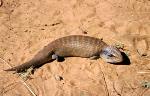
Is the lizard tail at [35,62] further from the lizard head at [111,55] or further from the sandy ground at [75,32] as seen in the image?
the lizard head at [111,55]

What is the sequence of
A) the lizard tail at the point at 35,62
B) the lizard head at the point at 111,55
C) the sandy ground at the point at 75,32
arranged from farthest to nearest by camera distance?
the lizard head at the point at 111,55 < the lizard tail at the point at 35,62 < the sandy ground at the point at 75,32

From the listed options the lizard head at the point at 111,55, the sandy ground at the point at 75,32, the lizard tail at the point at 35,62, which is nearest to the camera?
the sandy ground at the point at 75,32

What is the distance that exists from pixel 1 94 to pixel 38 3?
327 cm

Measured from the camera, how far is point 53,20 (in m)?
8.85

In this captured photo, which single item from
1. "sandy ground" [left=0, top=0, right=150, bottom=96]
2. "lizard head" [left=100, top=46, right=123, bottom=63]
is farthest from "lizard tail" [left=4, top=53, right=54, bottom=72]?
"lizard head" [left=100, top=46, right=123, bottom=63]

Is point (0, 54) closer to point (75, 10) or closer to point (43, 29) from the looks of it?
point (43, 29)

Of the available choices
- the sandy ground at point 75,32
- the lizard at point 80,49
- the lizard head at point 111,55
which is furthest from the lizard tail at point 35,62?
the lizard head at point 111,55

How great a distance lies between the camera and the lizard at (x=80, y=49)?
785 cm

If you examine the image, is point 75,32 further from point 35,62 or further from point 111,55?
point 35,62

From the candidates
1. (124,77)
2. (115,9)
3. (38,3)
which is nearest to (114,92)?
(124,77)

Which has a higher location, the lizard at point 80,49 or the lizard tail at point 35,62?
the lizard at point 80,49

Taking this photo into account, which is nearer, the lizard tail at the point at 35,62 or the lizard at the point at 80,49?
the lizard tail at the point at 35,62


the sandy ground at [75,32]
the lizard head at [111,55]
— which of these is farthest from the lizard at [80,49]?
the sandy ground at [75,32]

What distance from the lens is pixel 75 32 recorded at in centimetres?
850
